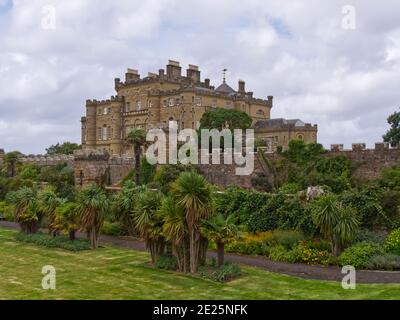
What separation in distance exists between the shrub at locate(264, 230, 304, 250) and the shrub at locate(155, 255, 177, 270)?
520 centimetres

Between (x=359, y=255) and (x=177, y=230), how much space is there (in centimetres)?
709

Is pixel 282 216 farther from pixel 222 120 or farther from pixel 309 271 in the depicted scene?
pixel 222 120

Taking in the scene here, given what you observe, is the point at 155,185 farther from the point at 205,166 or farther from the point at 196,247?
the point at 196,247

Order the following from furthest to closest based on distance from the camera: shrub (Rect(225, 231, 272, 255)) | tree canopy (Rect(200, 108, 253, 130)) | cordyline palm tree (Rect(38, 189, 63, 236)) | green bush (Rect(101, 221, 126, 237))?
1. tree canopy (Rect(200, 108, 253, 130))
2. green bush (Rect(101, 221, 126, 237))
3. cordyline palm tree (Rect(38, 189, 63, 236))
4. shrub (Rect(225, 231, 272, 255))

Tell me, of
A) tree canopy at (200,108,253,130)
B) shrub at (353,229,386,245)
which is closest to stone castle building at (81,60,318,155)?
tree canopy at (200,108,253,130)

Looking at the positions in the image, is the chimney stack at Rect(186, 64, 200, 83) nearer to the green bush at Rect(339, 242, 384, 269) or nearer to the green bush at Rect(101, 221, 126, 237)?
the green bush at Rect(101, 221, 126, 237)

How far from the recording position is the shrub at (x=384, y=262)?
18609 mm

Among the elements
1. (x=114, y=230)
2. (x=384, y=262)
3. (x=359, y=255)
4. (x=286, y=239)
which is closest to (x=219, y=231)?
(x=286, y=239)

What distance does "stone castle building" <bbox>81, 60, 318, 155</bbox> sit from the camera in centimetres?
5781

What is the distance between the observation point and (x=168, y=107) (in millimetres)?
62250

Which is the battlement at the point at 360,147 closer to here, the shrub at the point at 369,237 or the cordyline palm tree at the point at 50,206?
the shrub at the point at 369,237

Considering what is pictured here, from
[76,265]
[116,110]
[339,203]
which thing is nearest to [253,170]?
[339,203]

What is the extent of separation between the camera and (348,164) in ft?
109
